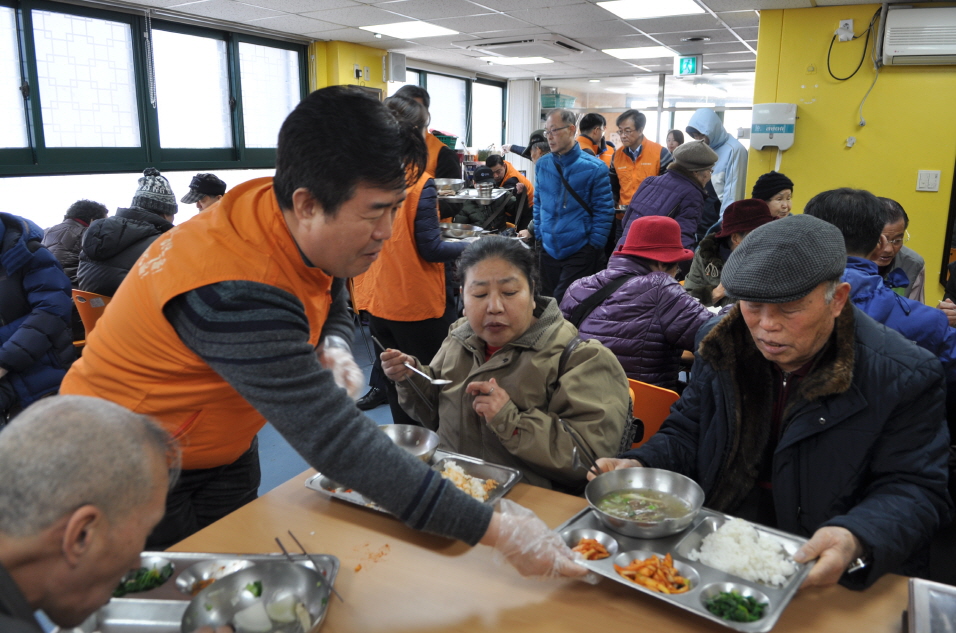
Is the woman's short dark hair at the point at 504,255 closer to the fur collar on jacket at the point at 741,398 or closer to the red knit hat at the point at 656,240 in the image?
the fur collar on jacket at the point at 741,398

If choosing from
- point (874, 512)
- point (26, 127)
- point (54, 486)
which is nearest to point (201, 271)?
point (54, 486)

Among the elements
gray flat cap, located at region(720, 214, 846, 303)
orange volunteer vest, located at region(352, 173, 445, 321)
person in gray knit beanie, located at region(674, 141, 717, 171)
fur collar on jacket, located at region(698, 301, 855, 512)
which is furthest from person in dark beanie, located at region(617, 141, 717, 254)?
gray flat cap, located at region(720, 214, 846, 303)

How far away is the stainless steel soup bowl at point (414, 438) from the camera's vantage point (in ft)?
5.41

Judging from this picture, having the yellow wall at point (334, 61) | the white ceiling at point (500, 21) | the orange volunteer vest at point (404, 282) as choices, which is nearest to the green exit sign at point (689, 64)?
the white ceiling at point (500, 21)

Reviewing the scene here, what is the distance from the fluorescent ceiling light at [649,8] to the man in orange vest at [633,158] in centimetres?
88

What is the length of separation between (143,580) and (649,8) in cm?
591

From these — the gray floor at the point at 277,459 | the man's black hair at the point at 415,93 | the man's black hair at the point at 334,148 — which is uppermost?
the man's black hair at the point at 415,93

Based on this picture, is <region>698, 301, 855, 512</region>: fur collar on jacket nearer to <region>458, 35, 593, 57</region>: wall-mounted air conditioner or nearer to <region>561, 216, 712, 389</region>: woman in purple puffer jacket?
<region>561, 216, 712, 389</region>: woman in purple puffer jacket

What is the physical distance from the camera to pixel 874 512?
1223 millimetres

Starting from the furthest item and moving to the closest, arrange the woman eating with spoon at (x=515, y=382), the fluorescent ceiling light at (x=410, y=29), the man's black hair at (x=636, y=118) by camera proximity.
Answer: the fluorescent ceiling light at (x=410, y=29) → the man's black hair at (x=636, y=118) → the woman eating with spoon at (x=515, y=382)

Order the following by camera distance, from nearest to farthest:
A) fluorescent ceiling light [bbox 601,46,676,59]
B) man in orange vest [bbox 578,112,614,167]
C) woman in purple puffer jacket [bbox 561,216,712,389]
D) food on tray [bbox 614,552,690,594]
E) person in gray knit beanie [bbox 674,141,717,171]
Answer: food on tray [bbox 614,552,690,594] < woman in purple puffer jacket [bbox 561,216,712,389] < person in gray knit beanie [bbox 674,141,717,171] < man in orange vest [bbox 578,112,614,167] < fluorescent ceiling light [bbox 601,46,676,59]

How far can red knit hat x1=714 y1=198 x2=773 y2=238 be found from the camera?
3.13m

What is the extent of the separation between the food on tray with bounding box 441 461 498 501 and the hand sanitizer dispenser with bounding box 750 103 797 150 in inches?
190

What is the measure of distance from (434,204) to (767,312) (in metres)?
1.84
